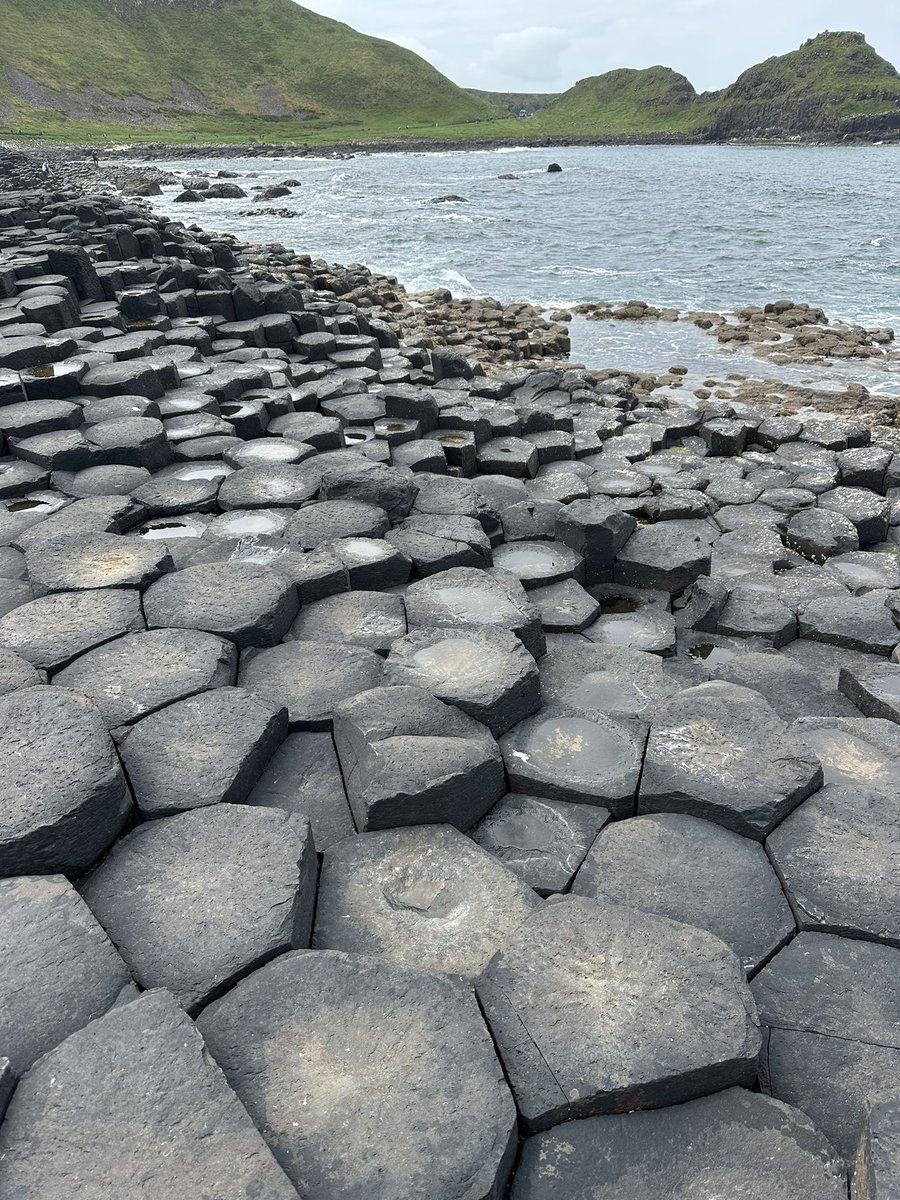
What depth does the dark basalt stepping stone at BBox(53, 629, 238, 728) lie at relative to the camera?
11.1 ft

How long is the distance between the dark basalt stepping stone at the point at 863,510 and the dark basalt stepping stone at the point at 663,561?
2235mm

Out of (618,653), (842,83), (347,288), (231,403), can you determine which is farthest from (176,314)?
(842,83)

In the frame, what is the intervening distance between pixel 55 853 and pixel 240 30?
485 feet

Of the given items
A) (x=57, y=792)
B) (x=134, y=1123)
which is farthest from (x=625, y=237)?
(x=134, y=1123)

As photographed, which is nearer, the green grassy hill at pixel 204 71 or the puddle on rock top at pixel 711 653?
the puddle on rock top at pixel 711 653

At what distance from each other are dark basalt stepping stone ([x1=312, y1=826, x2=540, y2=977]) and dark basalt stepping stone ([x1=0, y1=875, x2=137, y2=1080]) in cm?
63

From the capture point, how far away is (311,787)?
3250 mm

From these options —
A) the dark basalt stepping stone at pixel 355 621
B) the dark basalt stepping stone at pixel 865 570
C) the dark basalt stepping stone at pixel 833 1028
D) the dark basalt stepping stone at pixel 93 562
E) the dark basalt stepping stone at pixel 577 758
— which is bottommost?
the dark basalt stepping stone at pixel 865 570

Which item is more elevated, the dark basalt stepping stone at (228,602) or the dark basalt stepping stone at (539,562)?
the dark basalt stepping stone at (228,602)

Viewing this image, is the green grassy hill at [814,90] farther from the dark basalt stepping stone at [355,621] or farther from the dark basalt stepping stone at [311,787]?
the dark basalt stepping stone at [311,787]

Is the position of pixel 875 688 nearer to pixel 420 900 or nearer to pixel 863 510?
pixel 420 900

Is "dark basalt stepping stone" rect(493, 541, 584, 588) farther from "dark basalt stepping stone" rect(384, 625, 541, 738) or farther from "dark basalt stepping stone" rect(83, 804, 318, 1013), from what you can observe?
"dark basalt stepping stone" rect(83, 804, 318, 1013)

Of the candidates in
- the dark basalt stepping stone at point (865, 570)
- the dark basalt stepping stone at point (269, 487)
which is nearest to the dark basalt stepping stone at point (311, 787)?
the dark basalt stepping stone at point (269, 487)

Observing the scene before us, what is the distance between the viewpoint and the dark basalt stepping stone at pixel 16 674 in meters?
3.42
